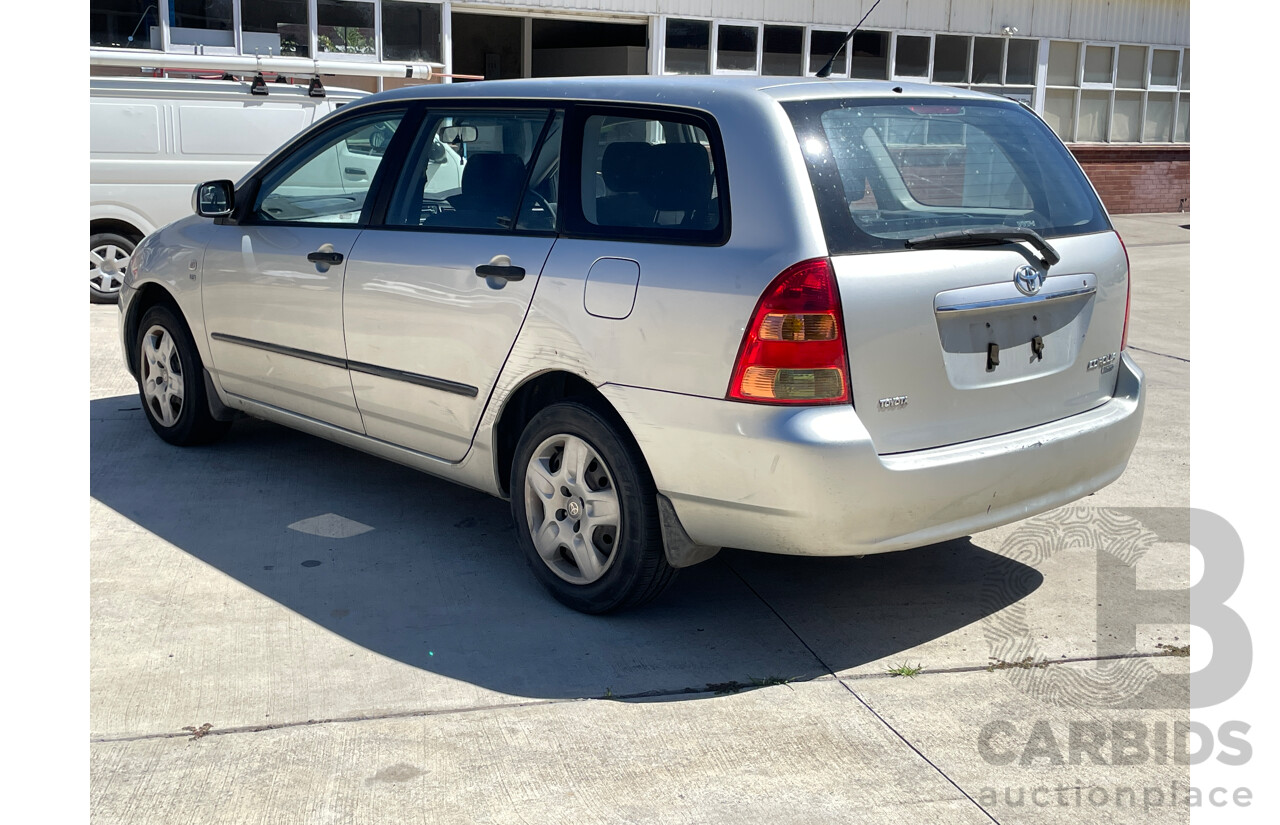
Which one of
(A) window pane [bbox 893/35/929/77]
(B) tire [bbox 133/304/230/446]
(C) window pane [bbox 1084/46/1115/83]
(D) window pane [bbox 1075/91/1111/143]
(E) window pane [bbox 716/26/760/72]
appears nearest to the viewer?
(B) tire [bbox 133/304/230/446]

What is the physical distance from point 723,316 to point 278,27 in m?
12.1

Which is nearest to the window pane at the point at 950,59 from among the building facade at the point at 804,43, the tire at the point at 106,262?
the building facade at the point at 804,43

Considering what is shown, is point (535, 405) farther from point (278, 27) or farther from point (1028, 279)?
point (278, 27)

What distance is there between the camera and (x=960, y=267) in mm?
3729

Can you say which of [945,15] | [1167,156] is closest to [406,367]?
[945,15]

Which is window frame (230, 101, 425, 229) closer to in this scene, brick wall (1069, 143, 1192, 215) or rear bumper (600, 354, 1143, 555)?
rear bumper (600, 354, 1143, 555)

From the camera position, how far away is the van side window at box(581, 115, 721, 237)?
3.84m

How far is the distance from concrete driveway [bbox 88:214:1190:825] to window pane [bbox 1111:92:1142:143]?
1683 cm

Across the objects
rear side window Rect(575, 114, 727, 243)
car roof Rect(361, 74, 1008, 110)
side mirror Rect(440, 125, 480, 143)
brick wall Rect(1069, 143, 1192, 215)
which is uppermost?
A: brick wall Rect(1069, 143, 1192, 215)

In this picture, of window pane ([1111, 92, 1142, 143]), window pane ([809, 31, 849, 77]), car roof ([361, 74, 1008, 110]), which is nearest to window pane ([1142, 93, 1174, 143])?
window pane ([1111, 92, 1142, 143])

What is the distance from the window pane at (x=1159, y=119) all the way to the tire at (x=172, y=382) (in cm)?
1896

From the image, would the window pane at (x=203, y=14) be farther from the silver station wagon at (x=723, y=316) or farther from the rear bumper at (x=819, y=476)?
the rear bumper at (x=819, y=476)

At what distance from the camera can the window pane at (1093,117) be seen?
2022 cm

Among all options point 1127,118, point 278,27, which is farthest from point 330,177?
point 1127,118
